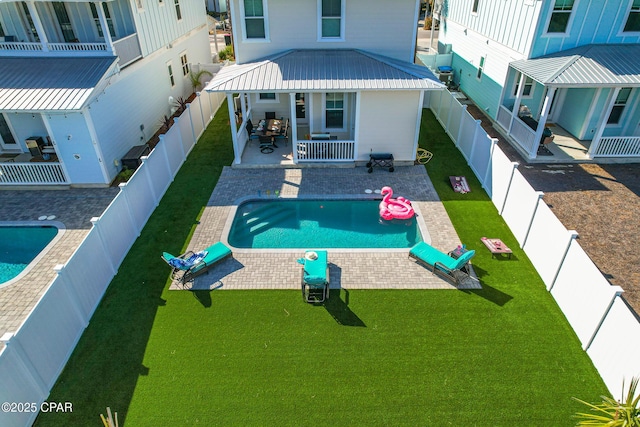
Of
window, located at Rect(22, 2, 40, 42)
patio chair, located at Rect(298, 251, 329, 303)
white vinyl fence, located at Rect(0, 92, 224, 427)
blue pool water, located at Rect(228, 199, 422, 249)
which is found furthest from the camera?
window, located at Rect(22, 2, 40, 42)

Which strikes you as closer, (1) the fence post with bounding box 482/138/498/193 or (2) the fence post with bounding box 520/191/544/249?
(2) the fence post with bounding box 520/191/544/249

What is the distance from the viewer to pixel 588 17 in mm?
15672

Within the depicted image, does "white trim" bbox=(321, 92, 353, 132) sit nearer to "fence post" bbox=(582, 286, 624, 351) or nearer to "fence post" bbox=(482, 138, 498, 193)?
"fence post" bbox=(482, 138, 498, 193)

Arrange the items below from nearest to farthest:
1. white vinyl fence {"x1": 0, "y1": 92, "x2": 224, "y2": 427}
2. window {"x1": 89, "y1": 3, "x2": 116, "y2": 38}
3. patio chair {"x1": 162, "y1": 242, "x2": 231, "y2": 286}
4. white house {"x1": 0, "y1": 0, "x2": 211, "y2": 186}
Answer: white vinyl fence {"x1": 0, "y1": 92, "x2": 224, "y2": 427}, patio chair {"x1": 162, "y1": 242, "x2": 231, "y2": 286}, white house {"x1": 0, "y1": 0, "x2": 211, "y2": 186}, window {"x1": 89, "y1": 3, "x2": 116, "y2": 38}

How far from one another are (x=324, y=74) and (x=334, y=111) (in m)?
2.22

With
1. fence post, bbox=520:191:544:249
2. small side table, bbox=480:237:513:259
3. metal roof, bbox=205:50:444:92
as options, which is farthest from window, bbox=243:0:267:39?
fence post, bbox=520:191:544:249

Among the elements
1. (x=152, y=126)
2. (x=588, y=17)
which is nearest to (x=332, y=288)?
(x=152, y=126)

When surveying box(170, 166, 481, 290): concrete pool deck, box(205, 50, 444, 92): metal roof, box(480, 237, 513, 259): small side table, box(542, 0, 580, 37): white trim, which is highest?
box(542, 0, 580, 37): white trim

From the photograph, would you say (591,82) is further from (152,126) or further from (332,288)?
(152,126)

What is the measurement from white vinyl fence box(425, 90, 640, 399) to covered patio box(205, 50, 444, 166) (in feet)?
10.6

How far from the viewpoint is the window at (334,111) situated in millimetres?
16938

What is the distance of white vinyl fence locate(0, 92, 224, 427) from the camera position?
280 inches

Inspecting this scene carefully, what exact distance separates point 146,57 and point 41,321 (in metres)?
14.5

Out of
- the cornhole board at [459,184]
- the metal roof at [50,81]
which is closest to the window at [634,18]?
the cornhole board at [459,184]
